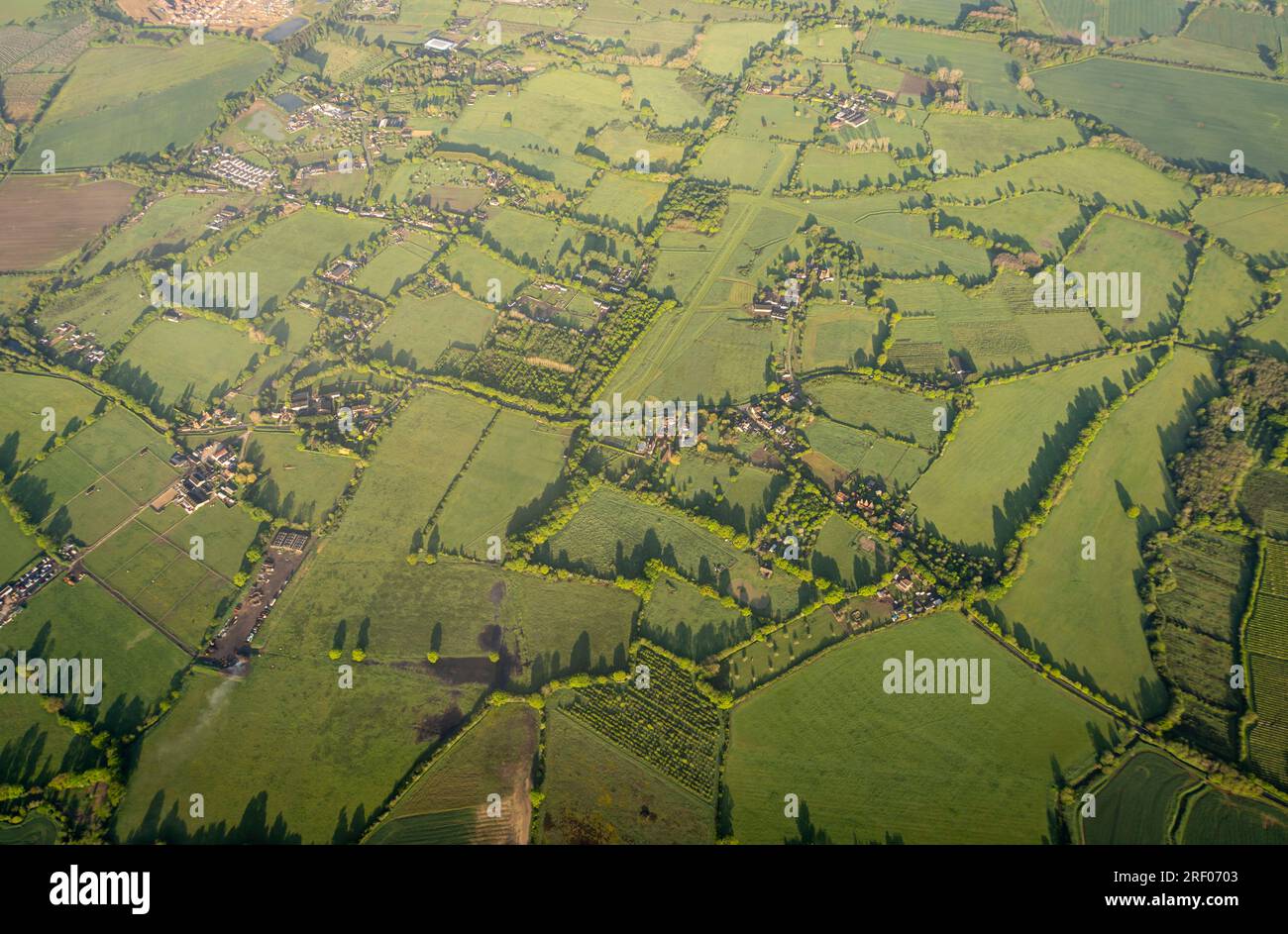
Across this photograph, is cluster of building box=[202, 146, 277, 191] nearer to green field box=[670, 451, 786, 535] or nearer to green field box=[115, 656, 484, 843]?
green field box=[115, 656, 484, 843]

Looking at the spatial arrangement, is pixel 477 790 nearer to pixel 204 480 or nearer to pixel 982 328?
pixel 204 480

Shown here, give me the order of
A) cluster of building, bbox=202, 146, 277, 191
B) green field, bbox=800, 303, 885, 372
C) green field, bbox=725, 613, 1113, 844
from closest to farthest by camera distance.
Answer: green field, bbox=725, 613, 1113, 844 → green field, bbox=800, 303, 885, 372 → cluster of building, bbox=202, 146, 277, 191

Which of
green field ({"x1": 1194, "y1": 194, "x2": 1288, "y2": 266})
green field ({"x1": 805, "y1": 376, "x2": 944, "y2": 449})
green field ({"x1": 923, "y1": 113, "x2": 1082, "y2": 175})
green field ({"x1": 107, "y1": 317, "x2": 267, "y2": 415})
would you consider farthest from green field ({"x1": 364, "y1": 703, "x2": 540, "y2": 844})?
green field ({"x1": 1194, "y1": 194, "x2": 1288, "y2": 266})

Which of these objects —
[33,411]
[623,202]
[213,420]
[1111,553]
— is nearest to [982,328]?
[1111,553]

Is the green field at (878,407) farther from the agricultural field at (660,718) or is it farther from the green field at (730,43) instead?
the green field at (730,43)

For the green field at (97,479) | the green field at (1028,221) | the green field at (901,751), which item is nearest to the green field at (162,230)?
the green field at (97,479)

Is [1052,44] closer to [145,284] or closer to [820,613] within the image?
[820,613]
